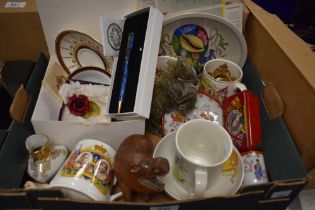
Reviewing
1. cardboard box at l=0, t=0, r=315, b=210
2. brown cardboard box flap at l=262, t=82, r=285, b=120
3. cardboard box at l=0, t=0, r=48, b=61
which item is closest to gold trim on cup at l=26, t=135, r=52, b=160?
cardboard box at l=0, t=0, r=315, b=210

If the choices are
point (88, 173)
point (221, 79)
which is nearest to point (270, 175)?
point (221, 79)

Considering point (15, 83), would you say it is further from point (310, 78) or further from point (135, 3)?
point (310, 78)

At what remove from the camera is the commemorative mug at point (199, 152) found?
0.50 m

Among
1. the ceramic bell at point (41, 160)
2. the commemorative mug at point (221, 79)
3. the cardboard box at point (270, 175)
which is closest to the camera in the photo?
the cardboard box at point (270, 175)

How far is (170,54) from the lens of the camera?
779 millimetres

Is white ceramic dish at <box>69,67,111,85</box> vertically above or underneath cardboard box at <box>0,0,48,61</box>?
underneath

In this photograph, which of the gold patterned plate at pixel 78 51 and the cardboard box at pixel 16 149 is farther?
the gold patterned plate at pixel 78 51

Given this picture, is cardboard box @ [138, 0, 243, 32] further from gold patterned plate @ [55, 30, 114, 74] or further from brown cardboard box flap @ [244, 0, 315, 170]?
gold patterned plate @ [55, 30, 114, 74]

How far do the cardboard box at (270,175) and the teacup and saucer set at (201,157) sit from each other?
4 centimetres

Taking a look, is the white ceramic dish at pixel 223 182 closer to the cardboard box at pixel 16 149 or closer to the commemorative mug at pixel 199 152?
the commemorative mug at pixel 199 152

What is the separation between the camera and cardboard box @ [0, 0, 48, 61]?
0.78 metres

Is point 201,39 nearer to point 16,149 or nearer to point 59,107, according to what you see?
point 59,107

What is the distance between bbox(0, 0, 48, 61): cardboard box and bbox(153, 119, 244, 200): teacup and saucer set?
1.64 ft

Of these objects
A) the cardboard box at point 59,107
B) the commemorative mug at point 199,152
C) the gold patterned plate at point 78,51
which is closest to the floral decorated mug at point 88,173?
the cardboard box at point 59,107
